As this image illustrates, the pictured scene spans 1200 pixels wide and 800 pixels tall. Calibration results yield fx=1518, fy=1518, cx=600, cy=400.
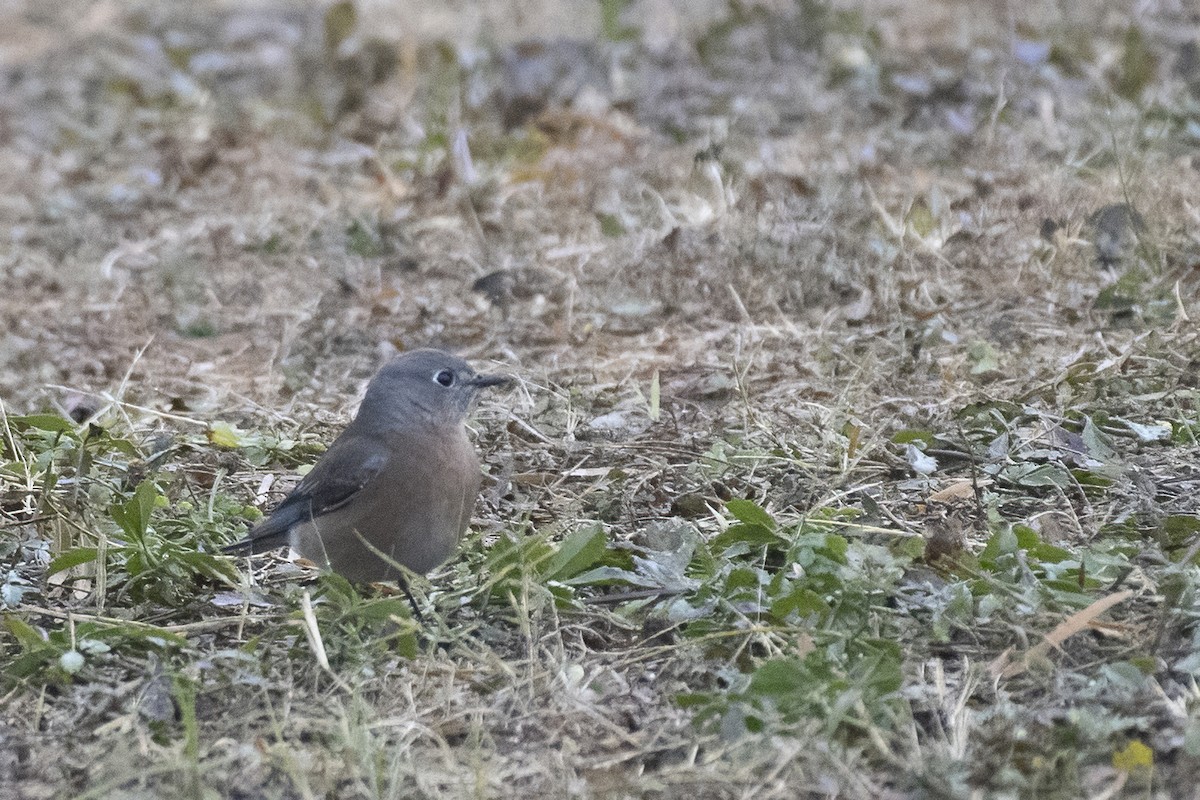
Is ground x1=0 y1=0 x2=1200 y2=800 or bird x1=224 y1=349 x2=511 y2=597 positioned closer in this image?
ground x1=0 y1=0 x2=1200 y2=800

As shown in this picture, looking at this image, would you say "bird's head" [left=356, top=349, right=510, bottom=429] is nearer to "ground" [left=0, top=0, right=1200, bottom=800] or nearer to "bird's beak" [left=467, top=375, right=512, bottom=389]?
"bird's beak" [left=467, top=375, right=512, bottom=389]

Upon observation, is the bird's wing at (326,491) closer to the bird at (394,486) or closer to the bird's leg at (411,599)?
the bird at (394,486)

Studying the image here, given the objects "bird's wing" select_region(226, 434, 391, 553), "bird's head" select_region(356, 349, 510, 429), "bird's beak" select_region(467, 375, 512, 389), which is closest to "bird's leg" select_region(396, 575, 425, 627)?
"bird's wing" select_region(226, 434, 391, 553)

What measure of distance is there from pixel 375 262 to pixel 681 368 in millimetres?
2291

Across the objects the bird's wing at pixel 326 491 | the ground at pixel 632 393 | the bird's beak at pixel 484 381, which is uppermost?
the bird's beak at pixel 484 381

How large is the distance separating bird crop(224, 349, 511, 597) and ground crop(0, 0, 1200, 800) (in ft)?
0.52

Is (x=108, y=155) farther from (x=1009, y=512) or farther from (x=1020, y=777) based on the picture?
(x=1020, y=777)

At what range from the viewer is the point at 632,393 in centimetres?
610

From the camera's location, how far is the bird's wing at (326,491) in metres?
4.64

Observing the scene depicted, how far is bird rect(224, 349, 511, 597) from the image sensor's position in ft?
14.8

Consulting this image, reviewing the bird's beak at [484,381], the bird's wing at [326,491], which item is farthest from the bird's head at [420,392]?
the bird's wing at [326,491]

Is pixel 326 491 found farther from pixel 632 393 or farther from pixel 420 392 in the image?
pixel 632 393

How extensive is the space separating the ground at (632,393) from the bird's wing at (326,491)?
0.15 m

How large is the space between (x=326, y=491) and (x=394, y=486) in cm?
27
